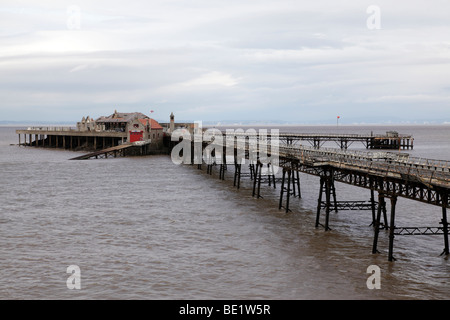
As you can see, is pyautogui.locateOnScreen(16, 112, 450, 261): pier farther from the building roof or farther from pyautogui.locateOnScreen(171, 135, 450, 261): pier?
the building roof

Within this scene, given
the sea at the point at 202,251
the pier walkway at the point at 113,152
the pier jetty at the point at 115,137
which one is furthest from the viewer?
the pier jetty at the point at 115,137

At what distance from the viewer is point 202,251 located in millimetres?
28797

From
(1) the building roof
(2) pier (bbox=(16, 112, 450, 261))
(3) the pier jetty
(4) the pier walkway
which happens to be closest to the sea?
(2) pier (bbox=(16, 112, 450, 261))

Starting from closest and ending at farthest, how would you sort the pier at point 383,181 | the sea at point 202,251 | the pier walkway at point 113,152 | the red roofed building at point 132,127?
the sea at point 202,251 → the pier at point 383,181 → the pier walkway at point 113,152 → the red roofed building at point 132,127

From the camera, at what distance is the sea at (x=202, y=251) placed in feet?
74.2

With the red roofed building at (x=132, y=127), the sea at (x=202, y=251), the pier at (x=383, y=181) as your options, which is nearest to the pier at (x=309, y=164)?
the pier at (x=383, y=181)

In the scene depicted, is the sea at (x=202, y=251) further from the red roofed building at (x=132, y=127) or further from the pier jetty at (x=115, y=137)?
the red roofed building at (x=132, y=127)

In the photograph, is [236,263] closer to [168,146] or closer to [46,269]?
[46,269]

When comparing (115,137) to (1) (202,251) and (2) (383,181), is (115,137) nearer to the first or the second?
(1) (202,251)

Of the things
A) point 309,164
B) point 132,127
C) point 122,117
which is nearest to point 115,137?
point 132,127

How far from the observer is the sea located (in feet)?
74.2

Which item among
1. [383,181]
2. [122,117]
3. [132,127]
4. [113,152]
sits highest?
[122,117]

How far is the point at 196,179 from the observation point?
213 ft

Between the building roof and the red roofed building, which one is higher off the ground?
the building roof
